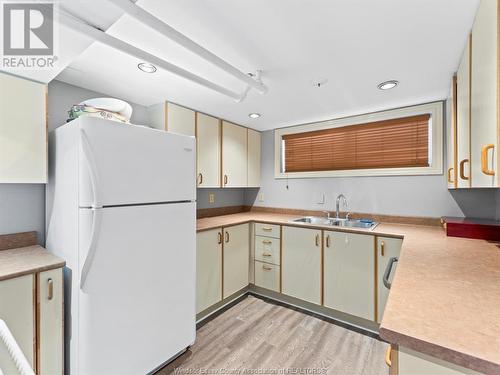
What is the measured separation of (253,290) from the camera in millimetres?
2914

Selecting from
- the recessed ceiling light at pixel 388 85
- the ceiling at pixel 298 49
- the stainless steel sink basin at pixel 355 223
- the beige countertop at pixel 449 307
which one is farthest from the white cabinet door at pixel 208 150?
the beige countertop at pixel 449 307

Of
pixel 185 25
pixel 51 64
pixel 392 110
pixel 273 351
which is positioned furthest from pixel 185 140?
pixel 392 110

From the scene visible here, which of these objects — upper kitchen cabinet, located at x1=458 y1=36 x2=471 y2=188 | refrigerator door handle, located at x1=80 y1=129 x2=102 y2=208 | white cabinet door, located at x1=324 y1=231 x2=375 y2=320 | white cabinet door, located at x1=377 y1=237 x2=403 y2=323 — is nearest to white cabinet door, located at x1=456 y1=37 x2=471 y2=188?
upper kitchen cabinet, located at x1=458 y1=36 x2=471 y2=188

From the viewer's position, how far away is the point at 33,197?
171cm

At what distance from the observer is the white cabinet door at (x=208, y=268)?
2.23 meters

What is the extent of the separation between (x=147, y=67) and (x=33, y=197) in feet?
4.08

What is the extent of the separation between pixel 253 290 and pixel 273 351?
1067 mm

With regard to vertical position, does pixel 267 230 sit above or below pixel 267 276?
above

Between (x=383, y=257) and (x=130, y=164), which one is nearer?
(x=130, y=164)

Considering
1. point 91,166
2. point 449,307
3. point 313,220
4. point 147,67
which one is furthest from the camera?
point 313,220

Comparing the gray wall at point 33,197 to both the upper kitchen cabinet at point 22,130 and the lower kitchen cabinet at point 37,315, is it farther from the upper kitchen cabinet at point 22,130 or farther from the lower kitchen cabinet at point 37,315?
the lower kitchen cabinet at point 37,315

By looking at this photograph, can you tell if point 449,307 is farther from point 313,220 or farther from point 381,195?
point 313,220

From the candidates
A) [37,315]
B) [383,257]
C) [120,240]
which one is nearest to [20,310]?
[37,315]

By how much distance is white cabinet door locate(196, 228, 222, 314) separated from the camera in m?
2.23
